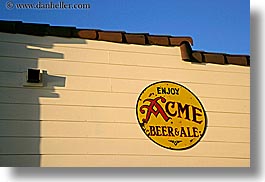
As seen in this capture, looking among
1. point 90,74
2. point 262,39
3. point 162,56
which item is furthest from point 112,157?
point 262,39

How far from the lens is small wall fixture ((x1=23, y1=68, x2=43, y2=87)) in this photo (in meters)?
2.29

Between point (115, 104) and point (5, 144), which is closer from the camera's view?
point (5, 144)

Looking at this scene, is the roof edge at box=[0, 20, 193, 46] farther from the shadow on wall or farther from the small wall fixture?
the small wall fixture

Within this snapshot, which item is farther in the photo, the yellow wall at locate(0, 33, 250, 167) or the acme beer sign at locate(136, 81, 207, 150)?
the acme beer sign at locate(136, 81, 207, 150)

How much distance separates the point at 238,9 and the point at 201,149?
0.87 m

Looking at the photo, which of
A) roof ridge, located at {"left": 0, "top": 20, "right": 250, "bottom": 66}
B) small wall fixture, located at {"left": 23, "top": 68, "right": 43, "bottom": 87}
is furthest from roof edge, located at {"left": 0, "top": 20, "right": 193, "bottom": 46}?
small wall fixture, located at {"left": 23, "top": 68, "right": 43, "bottom": 87}

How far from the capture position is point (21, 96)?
228 cm

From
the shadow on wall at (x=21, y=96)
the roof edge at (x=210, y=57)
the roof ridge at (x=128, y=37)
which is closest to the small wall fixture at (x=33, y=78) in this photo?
the shadow on wall at (x=21, y=96)

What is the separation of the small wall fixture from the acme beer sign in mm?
571

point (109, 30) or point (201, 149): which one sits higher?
point (109, 30)

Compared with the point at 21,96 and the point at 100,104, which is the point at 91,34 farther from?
the point at 21,96

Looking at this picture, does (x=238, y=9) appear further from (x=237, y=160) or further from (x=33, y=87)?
(x=33, y=87)

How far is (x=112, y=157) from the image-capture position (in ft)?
7.64

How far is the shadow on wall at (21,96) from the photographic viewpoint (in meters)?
2.23
